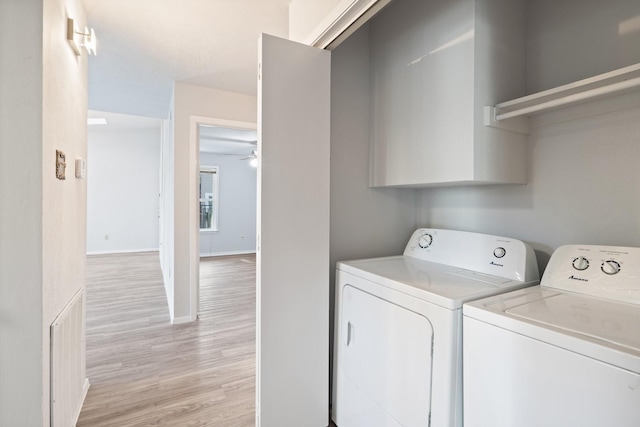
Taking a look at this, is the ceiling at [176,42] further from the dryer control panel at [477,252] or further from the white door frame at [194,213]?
the dryer control panel at [477,252]

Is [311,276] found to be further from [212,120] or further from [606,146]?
[212,120]

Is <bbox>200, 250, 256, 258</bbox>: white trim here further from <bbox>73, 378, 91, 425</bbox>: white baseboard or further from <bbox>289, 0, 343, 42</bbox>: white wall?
<bbox>289, 0, 343, 42</bbox>: white wall

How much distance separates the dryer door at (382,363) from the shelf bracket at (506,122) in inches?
37.0

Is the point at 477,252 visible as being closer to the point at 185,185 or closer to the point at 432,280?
the point at 432,280

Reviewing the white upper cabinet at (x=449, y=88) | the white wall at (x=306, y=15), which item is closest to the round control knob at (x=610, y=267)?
the white upper cabinet at (x=449, y=88)

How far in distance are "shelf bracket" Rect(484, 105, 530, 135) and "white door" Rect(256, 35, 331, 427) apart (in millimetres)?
753

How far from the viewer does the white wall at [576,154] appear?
1233 mm

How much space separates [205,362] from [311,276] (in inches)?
57.3

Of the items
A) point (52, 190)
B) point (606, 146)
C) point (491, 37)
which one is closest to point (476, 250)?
point (606, 146)

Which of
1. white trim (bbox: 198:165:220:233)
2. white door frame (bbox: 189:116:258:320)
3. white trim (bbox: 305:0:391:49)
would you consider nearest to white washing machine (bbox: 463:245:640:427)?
white trim (bbox: 305:0:391:49)

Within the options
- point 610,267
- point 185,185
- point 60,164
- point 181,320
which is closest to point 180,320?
point 181,320

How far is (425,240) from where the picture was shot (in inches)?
72.7

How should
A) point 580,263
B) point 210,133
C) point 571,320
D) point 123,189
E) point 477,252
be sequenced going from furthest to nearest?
point 123,189, point 210,133, point 477,252, point 580,263, point 571,320

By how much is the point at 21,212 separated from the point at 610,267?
2.17 meters
